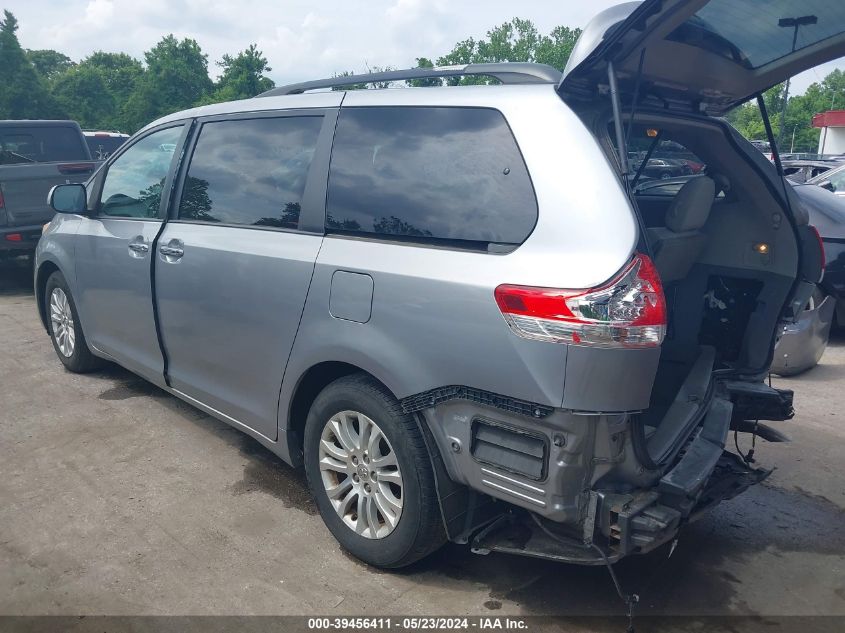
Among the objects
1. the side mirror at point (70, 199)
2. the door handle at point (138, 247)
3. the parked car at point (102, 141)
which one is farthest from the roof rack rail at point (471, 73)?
the parked car at point (102, 141)

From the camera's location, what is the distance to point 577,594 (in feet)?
9.56

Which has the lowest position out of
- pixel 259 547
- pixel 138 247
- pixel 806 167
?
pixel 259 547

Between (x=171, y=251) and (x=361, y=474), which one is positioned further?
(x=171, y=251)

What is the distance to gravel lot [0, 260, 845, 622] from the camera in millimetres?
2865

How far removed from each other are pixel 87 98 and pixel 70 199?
61686 millimetres

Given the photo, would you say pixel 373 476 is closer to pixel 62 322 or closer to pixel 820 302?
pixel 62 322

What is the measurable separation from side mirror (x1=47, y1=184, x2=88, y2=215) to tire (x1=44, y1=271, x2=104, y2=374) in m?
0.69

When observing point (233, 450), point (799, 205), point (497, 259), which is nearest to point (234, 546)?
point (233, 450)

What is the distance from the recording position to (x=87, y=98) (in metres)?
58.5

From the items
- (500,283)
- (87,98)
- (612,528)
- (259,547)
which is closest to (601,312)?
(500,283)

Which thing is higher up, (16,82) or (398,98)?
(16,82)

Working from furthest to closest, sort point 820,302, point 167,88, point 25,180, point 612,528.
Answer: point 167,88 → point 25,180 → point 820,302 → point 612,528

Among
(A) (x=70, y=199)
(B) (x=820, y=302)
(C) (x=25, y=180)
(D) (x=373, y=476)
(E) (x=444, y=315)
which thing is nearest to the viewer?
(E) (x=444, y=315)

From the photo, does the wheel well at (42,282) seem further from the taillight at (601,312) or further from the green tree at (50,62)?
the green tree at (50,62)
